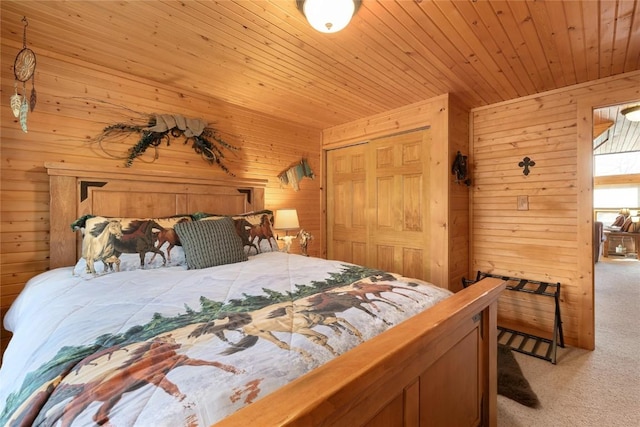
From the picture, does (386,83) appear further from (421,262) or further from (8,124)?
(8,124)

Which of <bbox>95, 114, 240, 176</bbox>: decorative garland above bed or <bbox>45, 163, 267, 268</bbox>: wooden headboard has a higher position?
<bbox>95, 114, 240, 176</bbox>: decorative garland above bed

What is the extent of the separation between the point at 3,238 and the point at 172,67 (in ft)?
5.71

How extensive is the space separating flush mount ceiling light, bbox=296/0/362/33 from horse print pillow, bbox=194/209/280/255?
1.63m

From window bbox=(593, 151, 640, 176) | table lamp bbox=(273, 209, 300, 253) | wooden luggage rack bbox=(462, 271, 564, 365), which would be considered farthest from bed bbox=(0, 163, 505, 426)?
window bbox=(593, 151, 640, 176)

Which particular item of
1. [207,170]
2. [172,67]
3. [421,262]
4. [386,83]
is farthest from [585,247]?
[172,67]

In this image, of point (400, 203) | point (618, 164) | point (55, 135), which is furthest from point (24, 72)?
point (618, 164)

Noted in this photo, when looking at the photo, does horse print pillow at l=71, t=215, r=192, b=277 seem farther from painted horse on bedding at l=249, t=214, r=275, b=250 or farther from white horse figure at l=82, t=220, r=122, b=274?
painted horse on bedding at l=249, t=214, r=275, b=250

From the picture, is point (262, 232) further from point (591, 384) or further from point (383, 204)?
point (591, 384)

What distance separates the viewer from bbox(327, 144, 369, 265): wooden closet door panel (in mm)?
3684

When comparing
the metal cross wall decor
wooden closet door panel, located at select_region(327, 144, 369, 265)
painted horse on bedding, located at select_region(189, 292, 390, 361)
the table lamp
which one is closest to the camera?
painted horse on bedding, located at select_region(189, 292, 390, 361)

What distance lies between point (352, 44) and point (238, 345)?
6.61ft

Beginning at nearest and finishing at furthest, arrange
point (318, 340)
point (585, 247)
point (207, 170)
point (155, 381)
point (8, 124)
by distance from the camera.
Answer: point (155, 381)
point (318, 340)
point (8, 124)
point (585, 247)
point (207, 170)

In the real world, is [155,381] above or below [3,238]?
below

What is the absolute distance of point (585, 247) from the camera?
253 cm
